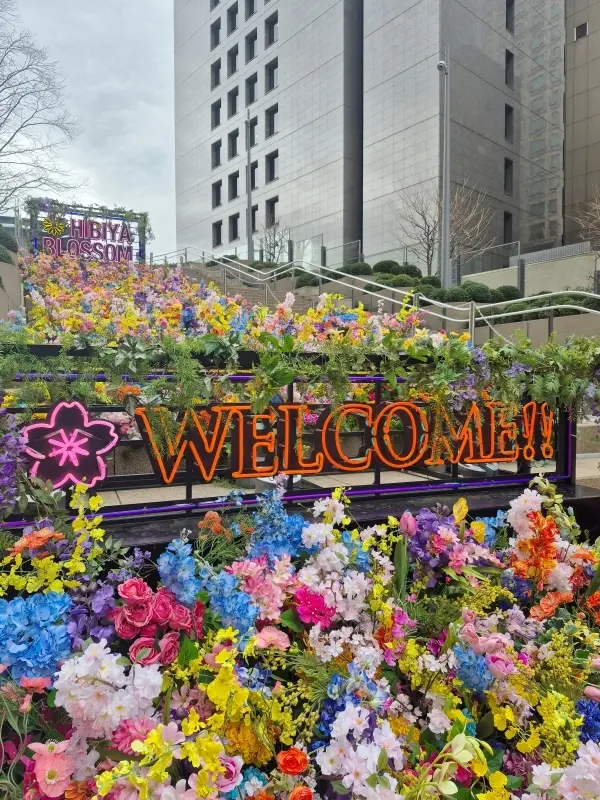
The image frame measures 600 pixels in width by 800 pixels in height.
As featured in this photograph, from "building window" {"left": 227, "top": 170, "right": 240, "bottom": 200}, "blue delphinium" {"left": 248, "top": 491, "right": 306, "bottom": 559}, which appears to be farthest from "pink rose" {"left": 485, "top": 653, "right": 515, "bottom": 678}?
"building window" {"left": 227, "top": 170, "right": 240, "bottom": 200}

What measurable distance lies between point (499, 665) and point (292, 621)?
0.72 metres

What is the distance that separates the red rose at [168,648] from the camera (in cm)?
175

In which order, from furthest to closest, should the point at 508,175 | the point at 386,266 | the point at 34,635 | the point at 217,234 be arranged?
the point at 217,234 < the point at 508,175 < the point at 386,266 < the point at 34,635

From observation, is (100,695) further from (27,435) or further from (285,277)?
(285,277)

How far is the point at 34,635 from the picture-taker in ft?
5.64

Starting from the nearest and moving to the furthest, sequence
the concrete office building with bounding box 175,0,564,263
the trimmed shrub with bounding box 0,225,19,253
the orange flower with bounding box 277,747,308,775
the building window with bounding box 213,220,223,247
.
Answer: the orange flower with bounding box 277,747,308,775
the trimmed shrub with bounding box 0,225,19,253
the concrete office building with bounding box 175,0,564,263
the building window with bounding box 213,220,223,247

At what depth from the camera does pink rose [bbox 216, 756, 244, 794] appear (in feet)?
4.75

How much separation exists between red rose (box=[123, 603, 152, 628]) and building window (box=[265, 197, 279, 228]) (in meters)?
29.7

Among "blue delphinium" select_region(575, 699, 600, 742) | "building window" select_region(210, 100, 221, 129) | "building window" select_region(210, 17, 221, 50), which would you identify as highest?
"building window" select_region(210, 17, 221, 50)

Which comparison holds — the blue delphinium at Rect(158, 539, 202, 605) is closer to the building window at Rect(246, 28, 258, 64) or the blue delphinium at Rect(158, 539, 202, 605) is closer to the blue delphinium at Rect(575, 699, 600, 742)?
the blue delphinium at Rect(575, 699, 600, 742)

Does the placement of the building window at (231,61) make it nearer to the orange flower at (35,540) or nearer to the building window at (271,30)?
the building window at (271,30)

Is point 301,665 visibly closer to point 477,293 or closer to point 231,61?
point 477,293

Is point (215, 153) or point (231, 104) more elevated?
point (231, 104)

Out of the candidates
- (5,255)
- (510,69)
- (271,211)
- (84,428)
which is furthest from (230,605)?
(271,211)
